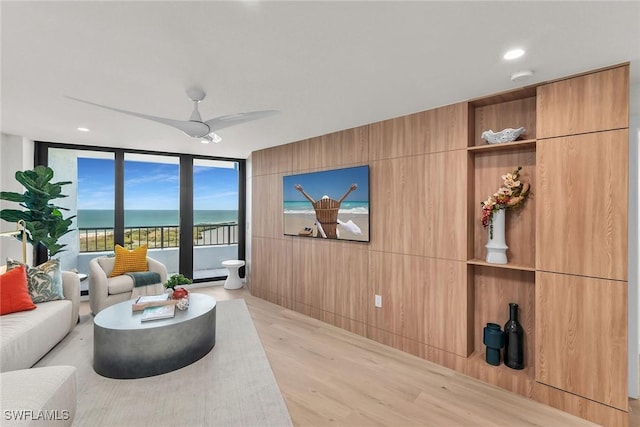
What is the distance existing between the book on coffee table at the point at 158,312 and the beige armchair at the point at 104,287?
1.43 m

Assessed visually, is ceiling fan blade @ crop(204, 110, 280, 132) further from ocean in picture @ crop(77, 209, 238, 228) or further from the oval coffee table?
ocean in picture @ crop(77, 209, 238, 228)

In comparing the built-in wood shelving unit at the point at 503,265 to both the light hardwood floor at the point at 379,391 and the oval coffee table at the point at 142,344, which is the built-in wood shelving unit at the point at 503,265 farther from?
the oval coffee table at the point at 142,344

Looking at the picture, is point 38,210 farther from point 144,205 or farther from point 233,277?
point 233,277


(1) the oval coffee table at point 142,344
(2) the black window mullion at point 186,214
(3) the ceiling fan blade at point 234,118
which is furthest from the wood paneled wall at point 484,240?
(2) the black window mullion at point 186,214

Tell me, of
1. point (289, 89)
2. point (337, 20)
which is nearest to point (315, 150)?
point (289, 89)

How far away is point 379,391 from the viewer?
243 centimetres

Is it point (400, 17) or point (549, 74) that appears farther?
point (549, 74)

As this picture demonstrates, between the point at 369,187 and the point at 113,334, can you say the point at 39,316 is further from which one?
the point at 369,187

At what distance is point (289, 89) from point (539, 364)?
9.77 feet

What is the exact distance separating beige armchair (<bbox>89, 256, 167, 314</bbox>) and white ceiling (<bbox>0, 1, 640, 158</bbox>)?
6.61ft

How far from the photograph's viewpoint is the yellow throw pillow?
4.21 m

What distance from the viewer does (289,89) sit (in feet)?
8.07

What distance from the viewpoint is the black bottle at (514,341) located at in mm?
2500

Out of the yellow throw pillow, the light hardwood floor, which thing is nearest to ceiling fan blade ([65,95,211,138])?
the light hardwood floor
